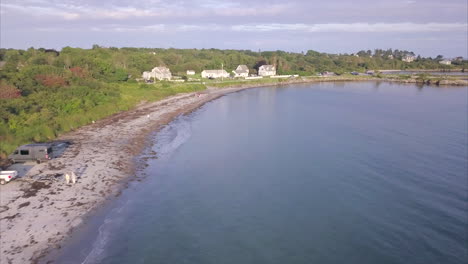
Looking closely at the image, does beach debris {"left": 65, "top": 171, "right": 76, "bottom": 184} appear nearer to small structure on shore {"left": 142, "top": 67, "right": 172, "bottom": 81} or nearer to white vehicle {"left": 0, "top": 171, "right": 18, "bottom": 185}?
white vehicle {"left": 0, "top": 171, "right": 18, "bottom": 185}

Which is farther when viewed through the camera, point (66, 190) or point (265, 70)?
point (265, 70)

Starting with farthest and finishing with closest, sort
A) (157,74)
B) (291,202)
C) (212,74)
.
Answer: (212,74)
(157,74)
(291,202)

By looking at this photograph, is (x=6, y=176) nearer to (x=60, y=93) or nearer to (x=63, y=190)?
(x=63, y=190)

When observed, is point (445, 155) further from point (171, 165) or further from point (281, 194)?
point (171, 165)

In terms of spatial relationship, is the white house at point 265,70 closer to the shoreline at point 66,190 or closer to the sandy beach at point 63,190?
the shoreline at point 66,190

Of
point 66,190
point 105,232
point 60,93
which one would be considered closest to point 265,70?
point 60,93

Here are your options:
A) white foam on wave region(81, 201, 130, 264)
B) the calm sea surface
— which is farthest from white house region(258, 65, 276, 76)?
white foam on wave region(81, 201, 130, 264)
